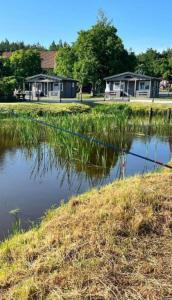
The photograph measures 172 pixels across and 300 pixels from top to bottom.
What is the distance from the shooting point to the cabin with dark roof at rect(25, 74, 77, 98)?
36438 mm

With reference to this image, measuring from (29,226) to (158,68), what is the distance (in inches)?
2104

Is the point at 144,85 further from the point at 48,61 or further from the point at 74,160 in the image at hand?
the point at 74,160

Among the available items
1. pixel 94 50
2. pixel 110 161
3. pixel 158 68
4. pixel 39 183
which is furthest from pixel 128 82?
pixel 39 183

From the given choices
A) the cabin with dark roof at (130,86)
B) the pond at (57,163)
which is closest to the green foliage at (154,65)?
the cabin with dark roof at (130,86)

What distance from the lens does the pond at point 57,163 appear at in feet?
23.3

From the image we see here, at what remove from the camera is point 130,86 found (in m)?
40.4

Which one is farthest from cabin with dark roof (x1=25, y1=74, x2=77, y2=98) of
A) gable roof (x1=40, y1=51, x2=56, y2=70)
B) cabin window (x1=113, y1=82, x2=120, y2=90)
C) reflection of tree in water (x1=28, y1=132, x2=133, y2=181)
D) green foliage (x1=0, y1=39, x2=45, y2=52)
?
green foliage (x1=0, y1=39, x2=45, y2=52)

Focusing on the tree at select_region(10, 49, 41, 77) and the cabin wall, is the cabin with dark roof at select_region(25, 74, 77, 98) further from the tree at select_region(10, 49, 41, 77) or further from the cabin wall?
the tree at select_region(10, 49, 41, 77)

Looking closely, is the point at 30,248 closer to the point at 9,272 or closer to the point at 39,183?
the point at 9,272

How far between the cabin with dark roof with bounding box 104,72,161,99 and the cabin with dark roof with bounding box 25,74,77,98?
395cm

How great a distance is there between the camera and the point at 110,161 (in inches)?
419

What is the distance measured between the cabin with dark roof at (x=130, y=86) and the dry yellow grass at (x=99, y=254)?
113ft

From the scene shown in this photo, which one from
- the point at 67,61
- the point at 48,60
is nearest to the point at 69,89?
the point at 67,61

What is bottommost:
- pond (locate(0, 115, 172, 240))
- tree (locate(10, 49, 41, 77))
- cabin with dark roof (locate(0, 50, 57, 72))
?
pond (locate(0, 115, 172, 240))
